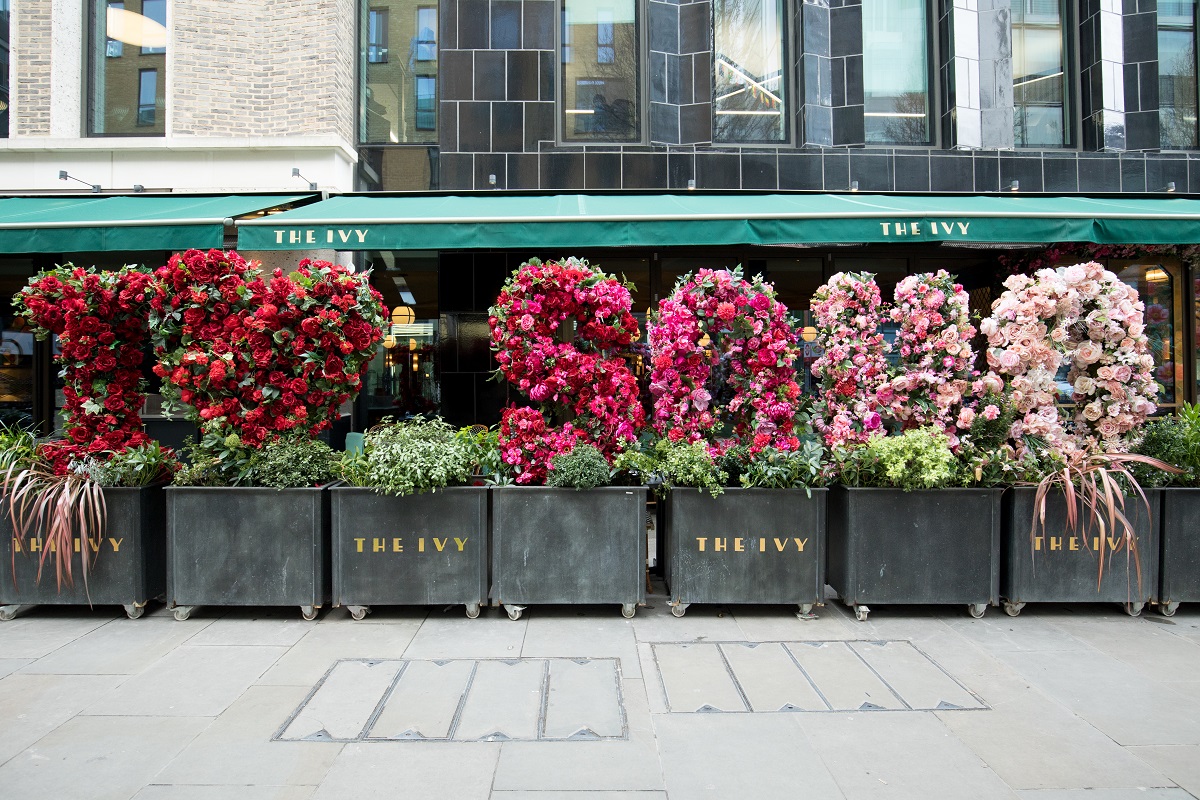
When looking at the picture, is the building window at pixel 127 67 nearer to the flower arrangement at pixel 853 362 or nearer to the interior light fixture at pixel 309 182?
the interior light fixture at pixel 309 182

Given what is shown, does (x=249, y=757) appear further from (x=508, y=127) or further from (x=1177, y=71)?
(x=1177, y=71)

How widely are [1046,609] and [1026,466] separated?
3.78 feet

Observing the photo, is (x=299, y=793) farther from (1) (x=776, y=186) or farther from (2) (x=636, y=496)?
(1) (x=776, y=186)

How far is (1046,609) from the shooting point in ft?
18.6

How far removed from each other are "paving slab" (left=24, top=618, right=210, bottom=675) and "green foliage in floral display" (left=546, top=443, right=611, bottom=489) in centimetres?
269

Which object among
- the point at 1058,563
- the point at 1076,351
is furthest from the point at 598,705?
the point at 1076,351

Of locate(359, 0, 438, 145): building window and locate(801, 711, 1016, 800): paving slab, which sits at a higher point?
locate(359, 0, 438, 145): building window

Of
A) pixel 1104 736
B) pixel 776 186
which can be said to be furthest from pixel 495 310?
pixel 776 186

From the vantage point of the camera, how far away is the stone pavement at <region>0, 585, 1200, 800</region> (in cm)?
319

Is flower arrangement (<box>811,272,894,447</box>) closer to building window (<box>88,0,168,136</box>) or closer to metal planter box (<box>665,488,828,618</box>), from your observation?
metal planter box (<box>665,488,828,618</box>)

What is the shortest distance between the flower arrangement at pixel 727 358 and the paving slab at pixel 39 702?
3889 millimetres

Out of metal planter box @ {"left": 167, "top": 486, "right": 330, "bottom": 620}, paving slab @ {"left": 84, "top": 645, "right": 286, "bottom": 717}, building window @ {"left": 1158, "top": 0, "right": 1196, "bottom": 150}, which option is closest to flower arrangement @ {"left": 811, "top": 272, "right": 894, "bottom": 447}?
metal planter box @ {"left": 167, "top": 486, "right": 330, "bottom": 620}

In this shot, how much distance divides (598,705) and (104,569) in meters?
3.81

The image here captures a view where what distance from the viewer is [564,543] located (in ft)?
17.3
